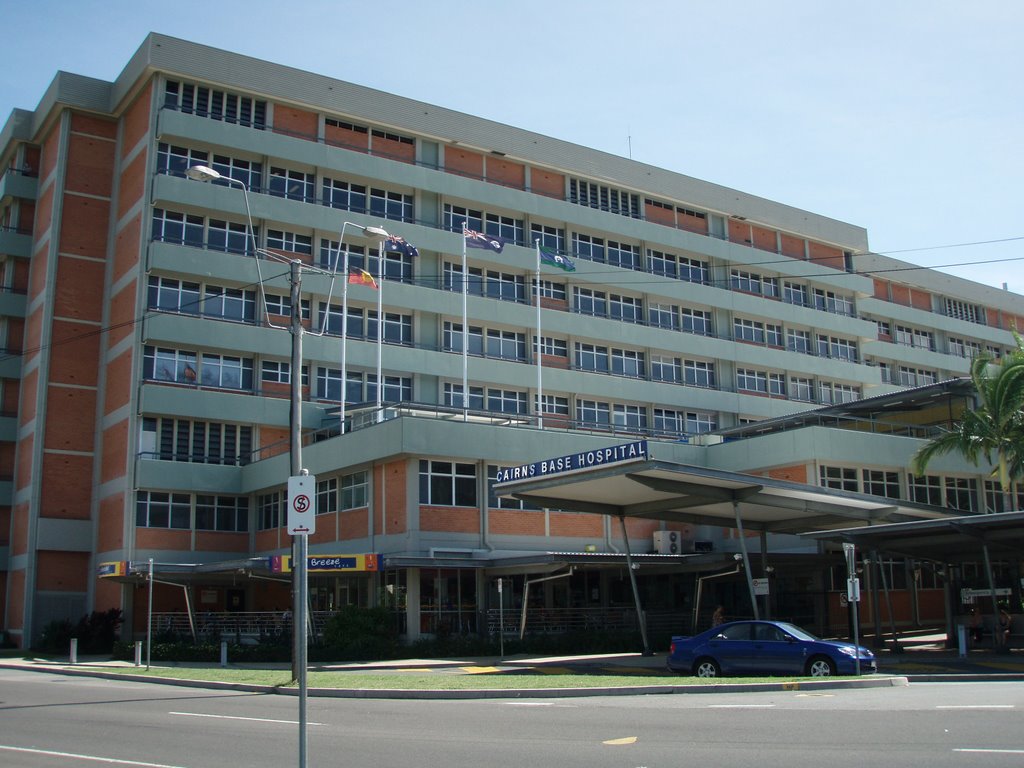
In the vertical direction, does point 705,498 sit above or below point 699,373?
below

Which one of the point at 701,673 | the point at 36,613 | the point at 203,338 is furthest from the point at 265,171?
the point at 701,673

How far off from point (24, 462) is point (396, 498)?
24008mm

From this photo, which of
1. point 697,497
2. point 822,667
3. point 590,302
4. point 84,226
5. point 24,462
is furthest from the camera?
point 590,302

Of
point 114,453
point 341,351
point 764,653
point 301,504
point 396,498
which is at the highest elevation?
point 341,351

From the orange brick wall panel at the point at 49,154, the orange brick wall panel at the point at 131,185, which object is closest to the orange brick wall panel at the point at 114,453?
the orange brick wall panel at the point at 131,185

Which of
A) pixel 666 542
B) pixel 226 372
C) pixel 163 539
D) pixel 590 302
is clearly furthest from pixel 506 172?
pixel 163 539

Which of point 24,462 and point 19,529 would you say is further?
point 24,462

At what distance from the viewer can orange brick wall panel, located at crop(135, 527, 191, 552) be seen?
144 ft

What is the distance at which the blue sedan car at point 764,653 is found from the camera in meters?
21.4

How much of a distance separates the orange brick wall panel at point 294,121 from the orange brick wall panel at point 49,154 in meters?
11.3

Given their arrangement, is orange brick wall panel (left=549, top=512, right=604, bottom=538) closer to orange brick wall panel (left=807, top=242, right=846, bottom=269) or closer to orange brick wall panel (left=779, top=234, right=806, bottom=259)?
orange brick wall panel (left=779, top=234, right=806, bottom=259)

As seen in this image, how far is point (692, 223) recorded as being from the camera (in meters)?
62.2

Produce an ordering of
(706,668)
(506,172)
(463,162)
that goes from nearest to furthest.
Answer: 1. (706,668)
2. (463,162)
3. (506,172)

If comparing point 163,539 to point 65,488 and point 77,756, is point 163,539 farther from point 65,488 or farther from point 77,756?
point 77,756
